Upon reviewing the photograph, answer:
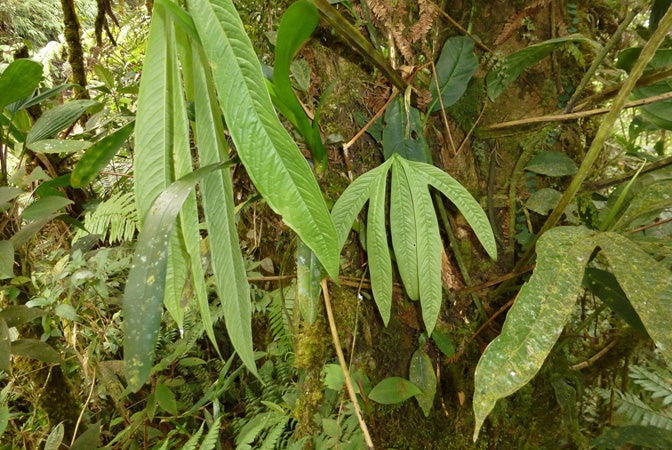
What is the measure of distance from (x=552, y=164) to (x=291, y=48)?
625mm

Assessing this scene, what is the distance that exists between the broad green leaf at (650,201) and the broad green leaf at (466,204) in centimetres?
23

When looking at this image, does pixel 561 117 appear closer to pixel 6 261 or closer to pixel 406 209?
pixel 406 209

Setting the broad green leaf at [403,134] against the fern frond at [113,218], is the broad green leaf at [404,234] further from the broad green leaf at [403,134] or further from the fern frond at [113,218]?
the fern frond at [113,218]

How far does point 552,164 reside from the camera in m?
0.80

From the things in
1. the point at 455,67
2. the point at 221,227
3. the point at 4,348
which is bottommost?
the point at 4,348

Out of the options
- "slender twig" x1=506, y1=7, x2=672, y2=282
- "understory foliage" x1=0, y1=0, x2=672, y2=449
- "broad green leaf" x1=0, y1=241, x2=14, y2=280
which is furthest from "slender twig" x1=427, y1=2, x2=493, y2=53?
"broad green leaf" x1=0, y1=241, x2=14, y2=280

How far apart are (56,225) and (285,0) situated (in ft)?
4.25

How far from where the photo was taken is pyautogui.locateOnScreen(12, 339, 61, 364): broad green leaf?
814 mm

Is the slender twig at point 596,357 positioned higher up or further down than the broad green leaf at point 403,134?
further down

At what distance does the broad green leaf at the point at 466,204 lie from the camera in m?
0.63

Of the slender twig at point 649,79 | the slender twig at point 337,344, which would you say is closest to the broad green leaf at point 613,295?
the slender twig at point 649,79

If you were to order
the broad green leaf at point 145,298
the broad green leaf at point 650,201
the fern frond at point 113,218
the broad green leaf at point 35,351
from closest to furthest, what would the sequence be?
→ 1. the broad green leaf at point 145,298
2. the broad green leaf at point 650,201
3. the broad green leaf at point 35,351
4. the fern frond at point 113,218

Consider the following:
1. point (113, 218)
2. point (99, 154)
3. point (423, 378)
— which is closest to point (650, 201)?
point (423, 378)

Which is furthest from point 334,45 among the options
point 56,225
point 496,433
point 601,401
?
point 56,225
